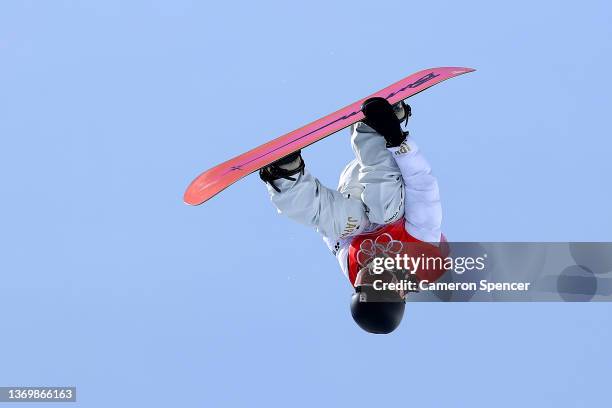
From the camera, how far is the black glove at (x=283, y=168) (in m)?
5.66

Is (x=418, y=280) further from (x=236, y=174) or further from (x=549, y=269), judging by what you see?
(x=236, y=174)

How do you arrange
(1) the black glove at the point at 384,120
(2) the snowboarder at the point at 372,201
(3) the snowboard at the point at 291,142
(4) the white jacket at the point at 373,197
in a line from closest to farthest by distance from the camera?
(3) the snowboard at the point at 291,142
(1) the black glove at the point at 384,120
(2) the snowboarder at the point at 372,201
(4) the white jacket at the point at 373,197

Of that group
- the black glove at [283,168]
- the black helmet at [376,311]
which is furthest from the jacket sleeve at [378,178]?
the black glove at [283,168]

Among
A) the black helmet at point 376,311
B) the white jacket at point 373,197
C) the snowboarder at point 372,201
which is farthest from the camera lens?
the black helmet at point 376,311

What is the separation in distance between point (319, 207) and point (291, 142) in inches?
17.0

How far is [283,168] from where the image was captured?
223 inches

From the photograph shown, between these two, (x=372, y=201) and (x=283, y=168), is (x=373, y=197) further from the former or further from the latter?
(x=283, y=168)

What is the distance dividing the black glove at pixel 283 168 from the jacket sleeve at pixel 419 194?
21.1 inches

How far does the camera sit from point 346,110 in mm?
6000

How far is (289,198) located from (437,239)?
1.04 meters

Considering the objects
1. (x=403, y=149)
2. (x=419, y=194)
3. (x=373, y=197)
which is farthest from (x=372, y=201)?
(x=403, y=149)

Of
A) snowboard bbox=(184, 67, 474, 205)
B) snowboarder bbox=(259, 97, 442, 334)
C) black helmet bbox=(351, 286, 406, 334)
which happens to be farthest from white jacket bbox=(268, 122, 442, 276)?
black helmet bbox=(351, 286, 406, 334)

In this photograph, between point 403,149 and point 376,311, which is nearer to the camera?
point 403,149

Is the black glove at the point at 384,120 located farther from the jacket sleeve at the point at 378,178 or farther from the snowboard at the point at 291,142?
the jacket sleeve at the point at 378,178
